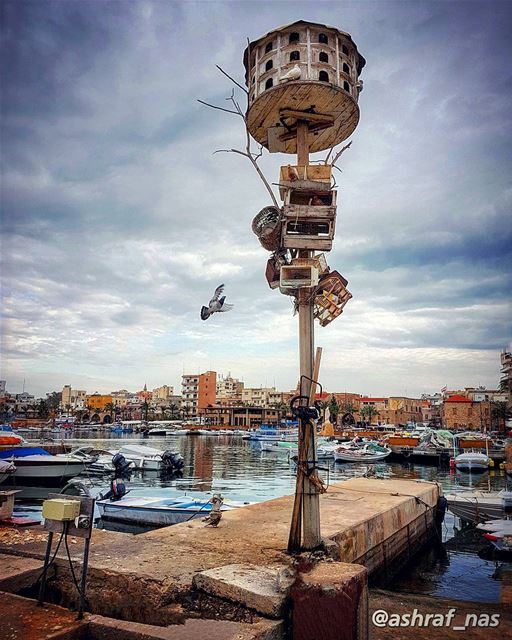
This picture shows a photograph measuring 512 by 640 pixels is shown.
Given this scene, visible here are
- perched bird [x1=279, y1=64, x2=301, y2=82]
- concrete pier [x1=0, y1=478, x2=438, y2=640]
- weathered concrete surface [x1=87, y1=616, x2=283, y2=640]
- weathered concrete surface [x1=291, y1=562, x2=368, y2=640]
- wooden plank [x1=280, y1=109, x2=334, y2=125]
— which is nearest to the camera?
weathered concrete surface [x1=87, y1=616, x2=283, y2=640]

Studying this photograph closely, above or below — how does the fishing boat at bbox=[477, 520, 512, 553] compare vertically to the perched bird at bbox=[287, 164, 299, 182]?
below

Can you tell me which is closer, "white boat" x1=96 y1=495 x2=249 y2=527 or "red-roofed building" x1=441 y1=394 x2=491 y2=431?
"white boat" x1=96 y1=495 x2=249 y2=527

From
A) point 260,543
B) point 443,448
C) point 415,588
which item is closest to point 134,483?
point 415,588

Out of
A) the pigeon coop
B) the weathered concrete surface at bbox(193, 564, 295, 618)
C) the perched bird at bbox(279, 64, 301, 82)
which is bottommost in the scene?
the weathered concrete surface at bbox(193, 564, 295, 618)

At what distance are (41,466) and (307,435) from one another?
83.8 feet

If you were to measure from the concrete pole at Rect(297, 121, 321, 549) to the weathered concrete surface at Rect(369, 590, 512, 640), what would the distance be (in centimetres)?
159

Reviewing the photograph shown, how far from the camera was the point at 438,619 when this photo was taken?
6945mm

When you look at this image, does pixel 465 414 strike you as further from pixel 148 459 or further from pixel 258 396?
pixel 148 459

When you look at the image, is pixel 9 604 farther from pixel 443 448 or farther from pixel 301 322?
pixel 443 448

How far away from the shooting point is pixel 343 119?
7.48 meters

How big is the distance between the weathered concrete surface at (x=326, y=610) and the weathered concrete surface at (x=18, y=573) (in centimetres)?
321

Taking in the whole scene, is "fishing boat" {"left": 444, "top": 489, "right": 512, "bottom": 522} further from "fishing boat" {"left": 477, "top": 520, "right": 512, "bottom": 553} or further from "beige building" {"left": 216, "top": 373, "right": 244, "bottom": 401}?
"beige building" {"left": 216, "top": 373, "right": 244, "bottom": 401}

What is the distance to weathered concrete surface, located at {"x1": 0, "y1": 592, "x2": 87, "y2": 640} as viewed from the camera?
4.11m

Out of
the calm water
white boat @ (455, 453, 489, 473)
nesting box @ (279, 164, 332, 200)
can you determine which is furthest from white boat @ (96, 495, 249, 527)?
white boat @ (455, 453, 489, 473)
